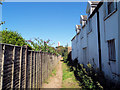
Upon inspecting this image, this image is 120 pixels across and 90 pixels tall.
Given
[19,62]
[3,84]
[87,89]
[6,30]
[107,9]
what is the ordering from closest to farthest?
[3,84] → [19,62] → [87,89] → [107,9] → [6,30]

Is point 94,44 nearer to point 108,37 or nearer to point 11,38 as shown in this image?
point 108,37

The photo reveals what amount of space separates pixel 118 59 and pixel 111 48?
1.05m

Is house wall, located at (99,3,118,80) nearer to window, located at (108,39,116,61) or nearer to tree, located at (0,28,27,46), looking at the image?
window, located at (108,39,116,61)

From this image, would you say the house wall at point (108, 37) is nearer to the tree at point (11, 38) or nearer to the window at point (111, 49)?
the window at point (111, 49)

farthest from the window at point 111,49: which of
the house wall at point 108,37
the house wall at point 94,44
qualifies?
the house wall at point 94,44

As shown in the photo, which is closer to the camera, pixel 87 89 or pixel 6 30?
pixel 87 89

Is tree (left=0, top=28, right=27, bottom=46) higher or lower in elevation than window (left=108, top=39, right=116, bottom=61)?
higher

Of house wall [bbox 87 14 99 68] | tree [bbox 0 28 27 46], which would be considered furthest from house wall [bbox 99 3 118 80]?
tree [bbox 0 28 27 46]

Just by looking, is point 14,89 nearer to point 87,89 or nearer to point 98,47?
point 87,89

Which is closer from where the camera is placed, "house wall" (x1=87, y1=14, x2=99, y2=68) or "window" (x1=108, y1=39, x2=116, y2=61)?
"window" (x1=108, y1=39, x2=116, y2=61)

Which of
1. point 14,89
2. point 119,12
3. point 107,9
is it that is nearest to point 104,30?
point 107,9

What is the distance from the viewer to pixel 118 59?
5.14m

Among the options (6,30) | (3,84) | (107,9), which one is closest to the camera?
(3,84)

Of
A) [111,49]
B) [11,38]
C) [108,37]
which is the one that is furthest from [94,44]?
[11,38]
